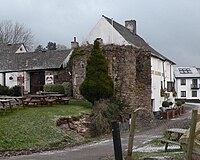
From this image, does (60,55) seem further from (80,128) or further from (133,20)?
(80,128)

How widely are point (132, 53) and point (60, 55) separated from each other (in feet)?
38.2

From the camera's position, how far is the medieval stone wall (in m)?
30.6

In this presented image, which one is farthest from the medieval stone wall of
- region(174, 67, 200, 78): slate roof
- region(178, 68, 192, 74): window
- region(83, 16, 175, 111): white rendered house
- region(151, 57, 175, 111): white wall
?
region(178, 68, 192, 74): window

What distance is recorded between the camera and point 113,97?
28.0 metres

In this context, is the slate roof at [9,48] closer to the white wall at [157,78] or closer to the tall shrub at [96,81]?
the white wall at [157,78]

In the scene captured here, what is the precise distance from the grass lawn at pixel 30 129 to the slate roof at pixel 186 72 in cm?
6667

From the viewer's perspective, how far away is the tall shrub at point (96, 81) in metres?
26.2

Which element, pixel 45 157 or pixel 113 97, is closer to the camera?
pixel 45 157

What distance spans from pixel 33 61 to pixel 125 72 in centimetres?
1431

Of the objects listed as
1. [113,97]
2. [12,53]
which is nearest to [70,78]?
[113,97]

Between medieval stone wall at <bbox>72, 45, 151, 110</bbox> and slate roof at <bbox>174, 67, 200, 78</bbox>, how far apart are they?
177 feet

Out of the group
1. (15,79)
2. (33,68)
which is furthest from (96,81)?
(15,79)

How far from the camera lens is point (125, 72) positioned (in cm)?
3091

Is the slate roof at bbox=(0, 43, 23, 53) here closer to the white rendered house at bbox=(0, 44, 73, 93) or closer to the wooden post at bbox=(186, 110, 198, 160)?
the white rendered house at bbox=(0, 44, 73, 93)
